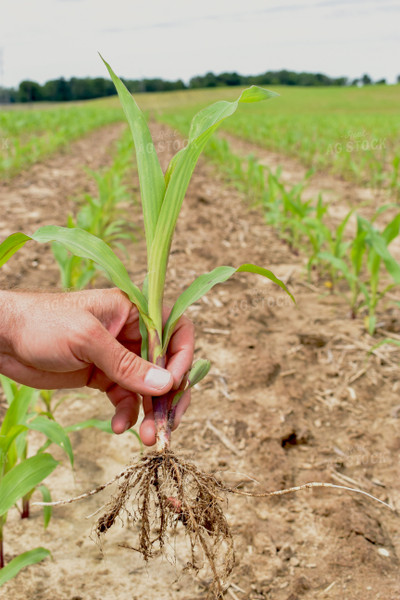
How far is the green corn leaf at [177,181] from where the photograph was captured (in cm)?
118

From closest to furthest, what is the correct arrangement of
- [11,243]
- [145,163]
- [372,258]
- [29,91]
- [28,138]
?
1. [11,243]
2. [145,163]
3. [372,258]
4. [28,138]
5. [29,91]

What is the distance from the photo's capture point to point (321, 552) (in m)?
1.52

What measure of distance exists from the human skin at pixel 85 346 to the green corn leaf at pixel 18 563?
396 millimetres

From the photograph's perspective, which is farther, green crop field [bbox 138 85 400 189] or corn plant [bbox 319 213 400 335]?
green crop field [bbox 138 85 400 189]

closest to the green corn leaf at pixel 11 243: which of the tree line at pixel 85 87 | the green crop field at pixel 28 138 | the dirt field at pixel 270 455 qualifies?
the dirt field at pixel 270 455

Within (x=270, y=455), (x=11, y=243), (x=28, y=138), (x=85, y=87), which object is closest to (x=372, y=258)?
(x=270, y=455)

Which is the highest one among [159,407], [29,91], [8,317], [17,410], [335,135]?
[29,91]

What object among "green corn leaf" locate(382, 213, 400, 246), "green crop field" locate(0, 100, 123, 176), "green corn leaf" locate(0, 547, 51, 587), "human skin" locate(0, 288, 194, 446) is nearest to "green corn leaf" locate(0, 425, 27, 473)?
"human skin" locate(0, 288, 194, 446)

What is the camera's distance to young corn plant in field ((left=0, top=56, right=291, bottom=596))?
122 centimetres

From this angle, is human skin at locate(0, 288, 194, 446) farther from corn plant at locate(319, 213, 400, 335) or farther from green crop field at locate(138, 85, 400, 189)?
green crop field at locate(138, 85, 400, 189)

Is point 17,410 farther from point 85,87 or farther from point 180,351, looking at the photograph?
point 85,87

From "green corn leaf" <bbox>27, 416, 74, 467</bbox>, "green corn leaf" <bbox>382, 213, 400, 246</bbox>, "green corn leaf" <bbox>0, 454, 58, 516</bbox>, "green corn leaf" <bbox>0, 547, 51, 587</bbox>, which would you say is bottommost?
"green corn leaf" <bbox>0, 547, 51, 587</bbox>

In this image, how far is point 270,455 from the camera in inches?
74.8

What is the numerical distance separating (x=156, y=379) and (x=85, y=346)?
187mm
